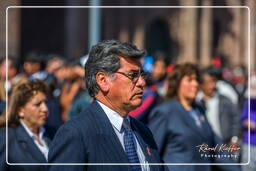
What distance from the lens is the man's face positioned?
329 centimetres

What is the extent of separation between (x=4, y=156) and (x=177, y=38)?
1842 centimetres

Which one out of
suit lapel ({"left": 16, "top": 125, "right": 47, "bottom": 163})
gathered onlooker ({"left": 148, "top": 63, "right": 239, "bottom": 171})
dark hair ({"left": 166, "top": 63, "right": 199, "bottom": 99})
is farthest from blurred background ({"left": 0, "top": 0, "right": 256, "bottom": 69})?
suit lapel ({"left": 16, "top": 125, "right": 47, "bottom": 163})

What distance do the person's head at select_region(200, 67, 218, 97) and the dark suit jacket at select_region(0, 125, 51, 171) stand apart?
3.94m

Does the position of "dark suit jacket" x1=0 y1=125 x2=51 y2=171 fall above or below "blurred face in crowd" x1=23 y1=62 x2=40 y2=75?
above

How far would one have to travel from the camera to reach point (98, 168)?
122 inches

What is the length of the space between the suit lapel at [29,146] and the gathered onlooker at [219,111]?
3.72 m

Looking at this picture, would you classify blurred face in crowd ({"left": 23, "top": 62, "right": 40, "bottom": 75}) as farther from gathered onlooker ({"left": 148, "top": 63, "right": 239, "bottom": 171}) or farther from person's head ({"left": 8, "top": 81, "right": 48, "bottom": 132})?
person's head ({"left": 8, "top": 81, "right": 48, "bottom": 132})

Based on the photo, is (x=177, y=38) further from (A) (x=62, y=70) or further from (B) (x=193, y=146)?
(B) (x=193, y=146)

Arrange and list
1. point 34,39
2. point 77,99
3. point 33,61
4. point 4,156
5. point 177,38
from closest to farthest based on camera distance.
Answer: point 4,156
point 77,99
point 33,61
point 34,39
point 177,38

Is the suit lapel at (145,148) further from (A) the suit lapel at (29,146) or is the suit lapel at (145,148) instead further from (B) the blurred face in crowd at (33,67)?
(B) the blurred face in crowd at (33,67)

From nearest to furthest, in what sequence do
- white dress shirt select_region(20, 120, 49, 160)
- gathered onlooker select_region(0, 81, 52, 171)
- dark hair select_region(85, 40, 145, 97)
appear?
1. dark hair select_region(85, 40, 145, 97)
2. gathered onlooker select_region(0, 81, 52, 171)
3. white dress shirt select_region(20, 120, 49, 160)

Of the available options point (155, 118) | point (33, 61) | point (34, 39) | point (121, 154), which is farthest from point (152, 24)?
point (121, 154)

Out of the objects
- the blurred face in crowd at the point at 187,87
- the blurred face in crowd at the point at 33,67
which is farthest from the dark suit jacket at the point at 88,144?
the blurred face in crowd at the point at 33,67

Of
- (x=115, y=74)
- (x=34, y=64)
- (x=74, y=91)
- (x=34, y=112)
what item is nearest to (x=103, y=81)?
(x=115, y=74)
